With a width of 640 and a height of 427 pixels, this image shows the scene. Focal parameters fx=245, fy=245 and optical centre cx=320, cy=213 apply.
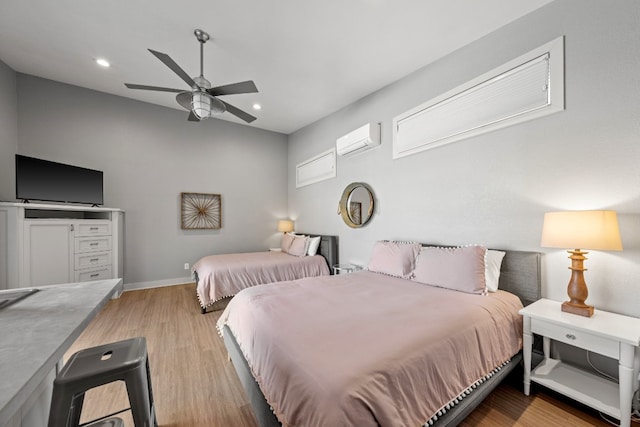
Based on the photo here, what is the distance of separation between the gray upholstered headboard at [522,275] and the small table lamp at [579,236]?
279mm

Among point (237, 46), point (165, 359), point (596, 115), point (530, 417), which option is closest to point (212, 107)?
point (237, 46)

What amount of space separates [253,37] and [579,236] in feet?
10.6

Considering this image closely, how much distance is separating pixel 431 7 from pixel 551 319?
2.60 meters

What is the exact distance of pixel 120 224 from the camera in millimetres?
3928

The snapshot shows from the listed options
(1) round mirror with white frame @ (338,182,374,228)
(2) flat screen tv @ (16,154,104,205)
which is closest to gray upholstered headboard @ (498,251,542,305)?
(1) round mirror with white frame @ (338,182,374,228)

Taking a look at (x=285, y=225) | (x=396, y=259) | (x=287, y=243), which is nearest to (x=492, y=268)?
(x=396, y=259)

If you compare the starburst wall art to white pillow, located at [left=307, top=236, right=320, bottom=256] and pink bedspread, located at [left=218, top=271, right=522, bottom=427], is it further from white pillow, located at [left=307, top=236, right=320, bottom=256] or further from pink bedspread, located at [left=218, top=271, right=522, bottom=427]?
pink bedspread, located at [left=218, top=271, right=522, bottom=427]

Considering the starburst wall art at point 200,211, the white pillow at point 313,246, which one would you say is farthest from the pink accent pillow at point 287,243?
the starburst wall art at point 200,211

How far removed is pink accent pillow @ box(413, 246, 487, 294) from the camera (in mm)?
2027

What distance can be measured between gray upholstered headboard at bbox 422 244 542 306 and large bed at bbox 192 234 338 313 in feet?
7.94

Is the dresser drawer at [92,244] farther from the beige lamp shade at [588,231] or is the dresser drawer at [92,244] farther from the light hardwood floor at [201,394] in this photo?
the beige lamp shade at [588,231]

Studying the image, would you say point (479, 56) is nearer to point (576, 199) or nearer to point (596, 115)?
point (596, 115)

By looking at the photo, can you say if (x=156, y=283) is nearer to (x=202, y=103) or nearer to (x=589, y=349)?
(x=202, y=103)

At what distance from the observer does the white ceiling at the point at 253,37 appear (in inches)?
85.8
